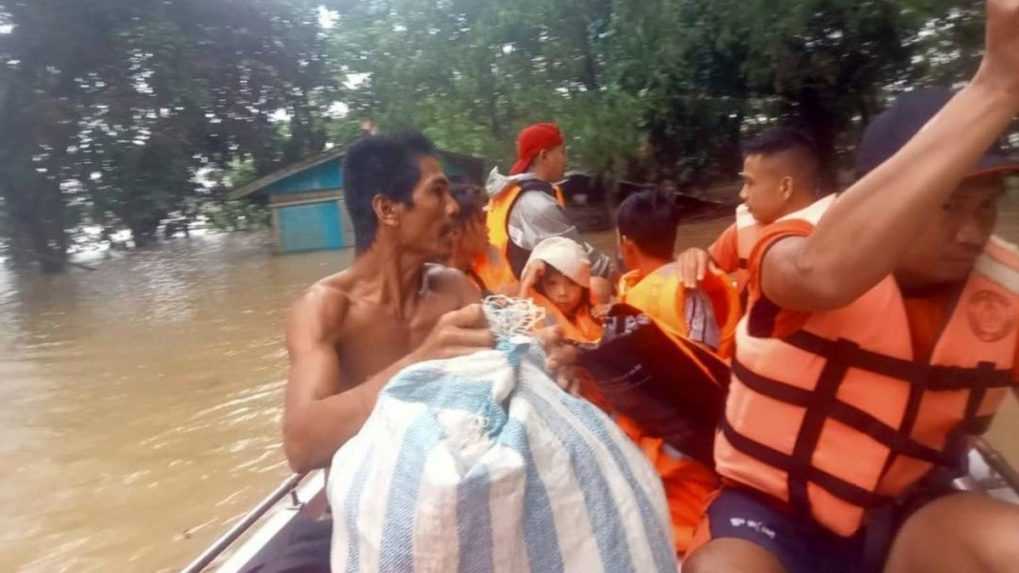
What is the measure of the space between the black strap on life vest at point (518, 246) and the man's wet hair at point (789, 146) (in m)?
1.26

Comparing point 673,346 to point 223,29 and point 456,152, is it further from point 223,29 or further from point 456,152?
point 223,29

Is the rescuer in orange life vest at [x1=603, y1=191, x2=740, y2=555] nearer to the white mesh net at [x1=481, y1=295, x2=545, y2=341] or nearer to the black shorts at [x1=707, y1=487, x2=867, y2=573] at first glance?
the black shorts at [x1=707, y1=487, x2=867, y2=573]

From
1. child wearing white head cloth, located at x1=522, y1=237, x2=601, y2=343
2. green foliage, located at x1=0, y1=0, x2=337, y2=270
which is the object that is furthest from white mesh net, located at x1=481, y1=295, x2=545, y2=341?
green foliage, located at x1=0, y1=0, x2=337, y2=270

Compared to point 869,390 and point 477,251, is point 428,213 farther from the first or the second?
point 477,251

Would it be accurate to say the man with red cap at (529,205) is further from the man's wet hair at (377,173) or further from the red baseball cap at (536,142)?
the man's wet hair at (377,173)

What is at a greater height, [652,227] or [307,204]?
[652,227]

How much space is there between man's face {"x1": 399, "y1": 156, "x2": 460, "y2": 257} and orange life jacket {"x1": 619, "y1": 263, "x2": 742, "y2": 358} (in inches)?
23.0

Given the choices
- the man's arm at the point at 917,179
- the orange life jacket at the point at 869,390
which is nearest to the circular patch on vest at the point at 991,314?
the orange life jacket at the point at 869,390

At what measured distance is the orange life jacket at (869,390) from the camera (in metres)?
1.58

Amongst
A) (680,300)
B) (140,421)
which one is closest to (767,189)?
(680,300)

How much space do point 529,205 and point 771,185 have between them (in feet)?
4.47

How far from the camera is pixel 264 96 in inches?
827

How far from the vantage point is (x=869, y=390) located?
159cm

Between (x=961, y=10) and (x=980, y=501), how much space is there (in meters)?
7.83
